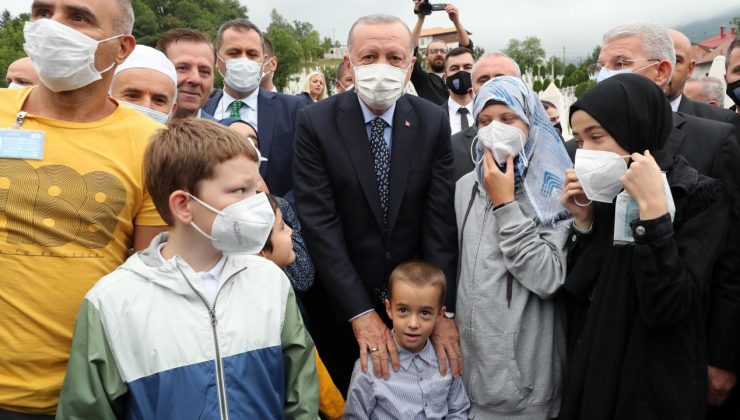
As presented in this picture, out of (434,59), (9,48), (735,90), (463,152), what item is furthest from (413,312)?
(9,48)

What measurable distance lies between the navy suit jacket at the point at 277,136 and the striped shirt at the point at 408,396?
1344 mm

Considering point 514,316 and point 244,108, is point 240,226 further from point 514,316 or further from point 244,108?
point 244,108

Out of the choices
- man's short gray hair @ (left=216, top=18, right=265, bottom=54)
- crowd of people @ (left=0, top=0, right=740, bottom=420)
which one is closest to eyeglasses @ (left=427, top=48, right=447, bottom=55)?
man's short gray hair @ (left=216, top=18, right=265, bottom=54)

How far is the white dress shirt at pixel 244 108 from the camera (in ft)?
15.3

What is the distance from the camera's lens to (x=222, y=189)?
2.32 metres

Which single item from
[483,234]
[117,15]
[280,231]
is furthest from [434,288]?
[117,15]

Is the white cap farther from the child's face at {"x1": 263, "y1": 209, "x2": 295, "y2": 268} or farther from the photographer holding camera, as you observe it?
the photographer holding camera

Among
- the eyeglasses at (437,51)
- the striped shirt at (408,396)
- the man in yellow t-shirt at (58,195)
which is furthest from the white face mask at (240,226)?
the eyeglasses at (437,51)

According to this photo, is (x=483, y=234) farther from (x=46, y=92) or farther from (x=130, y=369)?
(x=46, y=92)

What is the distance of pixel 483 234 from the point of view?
3.12 meters

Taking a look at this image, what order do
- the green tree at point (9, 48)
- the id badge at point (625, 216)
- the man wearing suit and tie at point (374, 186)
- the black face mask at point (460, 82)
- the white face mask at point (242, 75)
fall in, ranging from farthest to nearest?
1. the green tree at point (9, 48)
2. the black face mask at point (460, 82)
3. the white face mask at point (242, 75)
4. the man wearing suit and tie at point (374, 186)
5. the id badge at point (625, 216)

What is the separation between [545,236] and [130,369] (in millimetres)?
2035

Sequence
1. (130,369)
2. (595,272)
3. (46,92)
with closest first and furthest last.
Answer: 1. (130,369)
2. (46,92)
3. (595,272)

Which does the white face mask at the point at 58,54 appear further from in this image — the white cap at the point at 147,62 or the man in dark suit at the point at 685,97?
the man in dark suit at the point at 685,97
